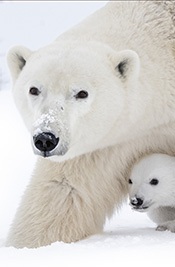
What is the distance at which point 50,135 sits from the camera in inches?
130

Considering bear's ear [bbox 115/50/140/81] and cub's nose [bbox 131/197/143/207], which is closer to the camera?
bear's ear [bbox 115/50/140/81]

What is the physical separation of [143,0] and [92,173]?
54.2 inches

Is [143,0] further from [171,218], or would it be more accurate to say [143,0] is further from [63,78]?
[171,218]

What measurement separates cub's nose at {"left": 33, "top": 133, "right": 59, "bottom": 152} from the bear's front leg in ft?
3.21

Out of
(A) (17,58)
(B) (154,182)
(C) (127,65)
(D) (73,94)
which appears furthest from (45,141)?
(B) (154,182)

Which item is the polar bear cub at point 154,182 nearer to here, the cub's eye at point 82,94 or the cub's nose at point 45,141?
the cub's eye at point 82,94

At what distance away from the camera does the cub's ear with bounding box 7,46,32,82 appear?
161 inches

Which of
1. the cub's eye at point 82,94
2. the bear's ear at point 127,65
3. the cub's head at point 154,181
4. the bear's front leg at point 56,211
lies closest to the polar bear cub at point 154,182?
the cub's head at point 154,181

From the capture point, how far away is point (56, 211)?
436 centimetres

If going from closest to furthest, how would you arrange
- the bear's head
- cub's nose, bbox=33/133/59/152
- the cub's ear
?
cub's nose, bbox=33/133/59/152, the bear's head, the cub's ear

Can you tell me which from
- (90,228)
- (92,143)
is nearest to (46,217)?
(90,228)

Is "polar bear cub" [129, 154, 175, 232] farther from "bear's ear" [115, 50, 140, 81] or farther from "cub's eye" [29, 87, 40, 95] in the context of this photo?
"cub's eye" [29, 87, 40, 95]

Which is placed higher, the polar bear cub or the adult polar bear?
the adult polar bear

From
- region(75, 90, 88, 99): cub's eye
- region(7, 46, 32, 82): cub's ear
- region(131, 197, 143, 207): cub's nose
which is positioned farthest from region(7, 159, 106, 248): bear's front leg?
region(75, 90, 88, 99): cub's eye
